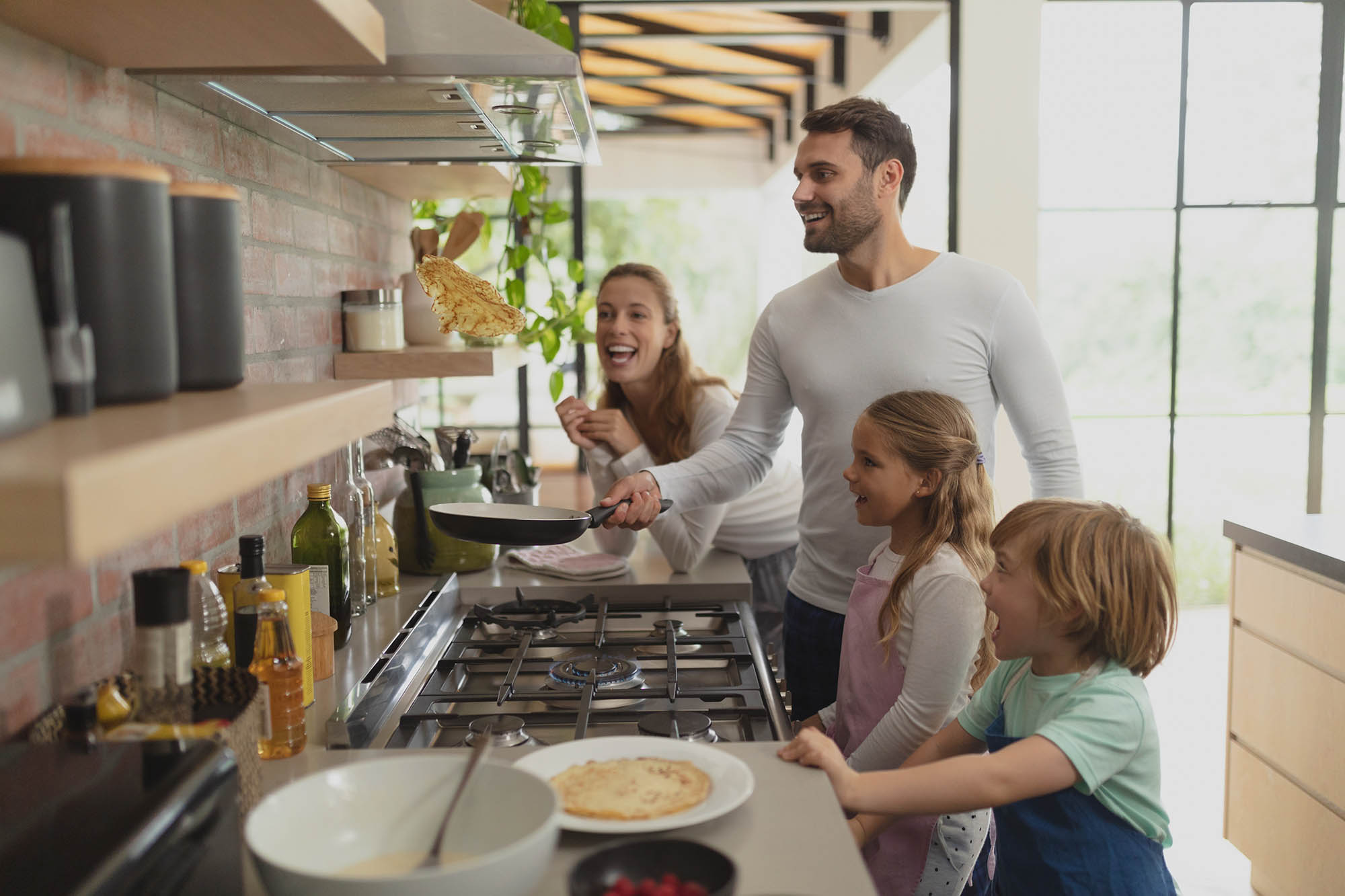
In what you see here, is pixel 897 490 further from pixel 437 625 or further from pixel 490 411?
pixel 490 411

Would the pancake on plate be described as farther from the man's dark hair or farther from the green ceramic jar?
the man's dark hair

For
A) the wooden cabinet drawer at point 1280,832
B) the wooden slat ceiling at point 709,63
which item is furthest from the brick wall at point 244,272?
the wooden slat ceiling at point 709,63

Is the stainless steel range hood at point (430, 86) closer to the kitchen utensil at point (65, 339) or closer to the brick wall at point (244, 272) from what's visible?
the brick wall at point (244, 272)

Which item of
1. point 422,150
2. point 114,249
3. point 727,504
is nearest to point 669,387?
point 727,504

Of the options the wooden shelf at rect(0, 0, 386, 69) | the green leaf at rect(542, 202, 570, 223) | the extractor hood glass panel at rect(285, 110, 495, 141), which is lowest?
the wooden shelf at rect(0, 0, 386, 69)

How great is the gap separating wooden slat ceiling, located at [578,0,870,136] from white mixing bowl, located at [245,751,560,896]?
421 cm

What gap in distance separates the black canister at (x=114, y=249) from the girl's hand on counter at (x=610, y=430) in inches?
65.3

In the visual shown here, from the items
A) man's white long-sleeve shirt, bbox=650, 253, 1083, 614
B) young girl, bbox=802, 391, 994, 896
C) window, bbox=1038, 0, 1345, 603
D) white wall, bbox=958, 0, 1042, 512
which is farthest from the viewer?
window, bbox=1038, 0, 1345, 603

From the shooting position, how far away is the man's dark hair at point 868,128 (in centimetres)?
194

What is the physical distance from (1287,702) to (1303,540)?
39 centimetres

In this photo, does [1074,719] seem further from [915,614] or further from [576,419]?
[576,419]

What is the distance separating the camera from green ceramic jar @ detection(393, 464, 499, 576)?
2.07 metres

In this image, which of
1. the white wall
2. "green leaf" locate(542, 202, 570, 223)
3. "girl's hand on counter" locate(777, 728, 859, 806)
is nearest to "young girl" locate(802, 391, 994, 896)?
"girl's hand on counter" locate(777, 728, 859, 806)

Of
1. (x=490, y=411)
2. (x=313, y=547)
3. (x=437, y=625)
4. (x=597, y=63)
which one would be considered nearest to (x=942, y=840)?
(x=437, y=625)
